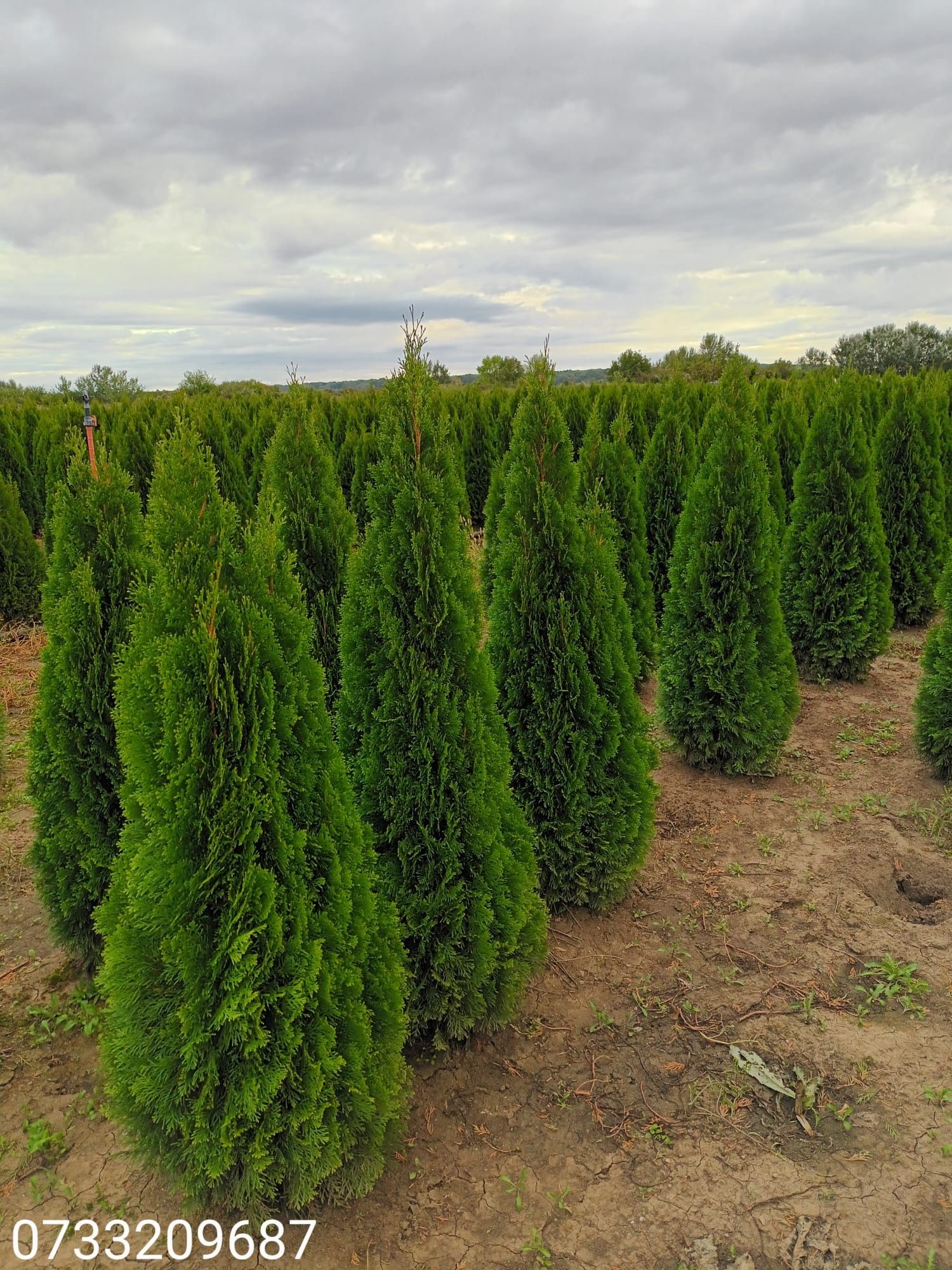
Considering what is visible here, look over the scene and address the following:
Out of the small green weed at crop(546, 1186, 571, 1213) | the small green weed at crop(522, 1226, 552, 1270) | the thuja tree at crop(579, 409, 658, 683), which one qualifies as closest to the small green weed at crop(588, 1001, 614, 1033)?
the small green weed at crop(546, 1186, 571, 1213)

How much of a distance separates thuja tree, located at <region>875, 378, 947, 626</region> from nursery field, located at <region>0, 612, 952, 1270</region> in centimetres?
587

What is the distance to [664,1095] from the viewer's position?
3.39m

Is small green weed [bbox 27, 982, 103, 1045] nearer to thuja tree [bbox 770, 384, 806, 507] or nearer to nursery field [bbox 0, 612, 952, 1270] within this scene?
nursery field [bbox 0, 612, 952, 1270]

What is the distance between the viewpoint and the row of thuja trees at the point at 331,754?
247 centimetres

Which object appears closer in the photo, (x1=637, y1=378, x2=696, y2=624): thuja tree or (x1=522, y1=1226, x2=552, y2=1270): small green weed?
(x1=522, y1=1226, x2=552, y2=1270): small green weed

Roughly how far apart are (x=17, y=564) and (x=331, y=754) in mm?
9847

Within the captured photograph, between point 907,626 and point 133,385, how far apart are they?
135 feet

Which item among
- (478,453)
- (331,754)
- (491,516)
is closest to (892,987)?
(331,754)

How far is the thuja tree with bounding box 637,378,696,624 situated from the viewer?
929cm

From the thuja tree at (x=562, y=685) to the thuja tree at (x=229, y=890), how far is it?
1.94 meters

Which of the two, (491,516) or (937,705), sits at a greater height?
(491,516)

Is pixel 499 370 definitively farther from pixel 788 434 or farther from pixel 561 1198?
pixel 561 1198

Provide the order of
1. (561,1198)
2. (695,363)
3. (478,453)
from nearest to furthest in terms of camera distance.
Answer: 1. (561,1198)
2. (478,453)
3. (695,363)

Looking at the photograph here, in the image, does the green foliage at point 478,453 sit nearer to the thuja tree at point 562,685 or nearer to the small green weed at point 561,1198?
the thuja tree at point 562,685
